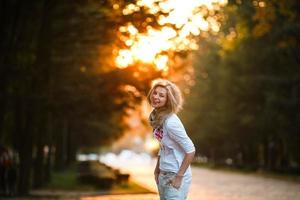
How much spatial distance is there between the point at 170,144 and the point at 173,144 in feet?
0.09

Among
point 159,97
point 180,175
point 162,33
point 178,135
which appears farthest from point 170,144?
point 162,33

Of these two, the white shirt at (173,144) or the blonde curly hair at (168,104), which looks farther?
the blonde curly hair at (168,104)

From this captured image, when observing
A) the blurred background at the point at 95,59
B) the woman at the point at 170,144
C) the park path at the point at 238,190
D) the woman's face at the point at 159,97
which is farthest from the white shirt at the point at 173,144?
the park path at the point at 238,190

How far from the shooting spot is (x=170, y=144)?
609 centimetres

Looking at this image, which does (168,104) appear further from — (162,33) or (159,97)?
(162,33)

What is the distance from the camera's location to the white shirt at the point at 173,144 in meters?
5.98

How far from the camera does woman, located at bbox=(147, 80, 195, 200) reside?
235 inches

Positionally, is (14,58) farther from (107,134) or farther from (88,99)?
(107,134)

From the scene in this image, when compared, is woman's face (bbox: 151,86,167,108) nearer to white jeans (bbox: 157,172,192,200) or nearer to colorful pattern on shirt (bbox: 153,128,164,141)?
colorful pattern on shirt (bbox: 153,128,164,141)

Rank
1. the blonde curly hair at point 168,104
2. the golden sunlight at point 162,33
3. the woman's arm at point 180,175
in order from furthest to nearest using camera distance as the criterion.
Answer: the golden sunlight at point 162,33
the blonde curly hair at point 168,104
the woman's arm at point 180,175

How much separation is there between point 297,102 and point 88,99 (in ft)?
44.7

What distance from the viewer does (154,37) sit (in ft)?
66.2

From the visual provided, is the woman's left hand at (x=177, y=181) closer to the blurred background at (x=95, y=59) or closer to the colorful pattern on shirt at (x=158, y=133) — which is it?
the colorful pattern on shirt at (x=158, y=133)

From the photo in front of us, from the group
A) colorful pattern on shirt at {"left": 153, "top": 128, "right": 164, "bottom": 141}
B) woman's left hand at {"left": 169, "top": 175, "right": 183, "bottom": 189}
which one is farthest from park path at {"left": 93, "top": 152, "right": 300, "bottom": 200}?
woman's left hand at {"left": 169, "top": 175, "right": 183, "bottom": 189}
